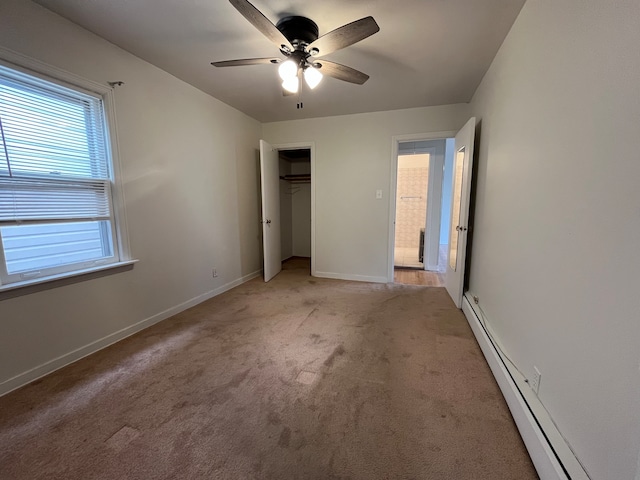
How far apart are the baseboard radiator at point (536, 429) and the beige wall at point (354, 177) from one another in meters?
2.32

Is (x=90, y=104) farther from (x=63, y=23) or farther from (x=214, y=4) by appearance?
(x=214, y=4)

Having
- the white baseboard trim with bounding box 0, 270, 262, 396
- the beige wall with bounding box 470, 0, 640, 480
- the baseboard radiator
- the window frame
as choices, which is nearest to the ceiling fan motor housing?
the beige wall with bounding box 470, 0, 640, 480

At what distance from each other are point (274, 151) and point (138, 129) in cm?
201

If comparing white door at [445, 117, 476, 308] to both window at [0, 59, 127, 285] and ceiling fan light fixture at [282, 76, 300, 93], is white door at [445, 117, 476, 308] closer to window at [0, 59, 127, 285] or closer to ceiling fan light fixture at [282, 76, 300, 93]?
ceiling fan light fixture at [282, 76, 300, 93]

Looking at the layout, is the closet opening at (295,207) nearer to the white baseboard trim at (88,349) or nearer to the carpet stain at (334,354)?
the white baseboard trim at (88,349)

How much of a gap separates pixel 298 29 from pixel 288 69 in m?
0.28

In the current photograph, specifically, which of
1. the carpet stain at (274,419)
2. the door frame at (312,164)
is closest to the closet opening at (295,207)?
the door frame at (312,164)

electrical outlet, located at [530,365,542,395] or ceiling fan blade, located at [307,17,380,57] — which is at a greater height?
ceiling fan blade, located at [307,17,380,57]

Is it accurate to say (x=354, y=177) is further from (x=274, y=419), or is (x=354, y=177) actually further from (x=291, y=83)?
(x=274, y=419)

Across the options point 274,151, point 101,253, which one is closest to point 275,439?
point 101,253

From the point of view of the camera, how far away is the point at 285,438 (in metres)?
1.34

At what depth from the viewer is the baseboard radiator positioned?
102cm

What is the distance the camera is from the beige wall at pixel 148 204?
5.69 ft

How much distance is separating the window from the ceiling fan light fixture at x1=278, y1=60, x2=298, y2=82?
1506mm
